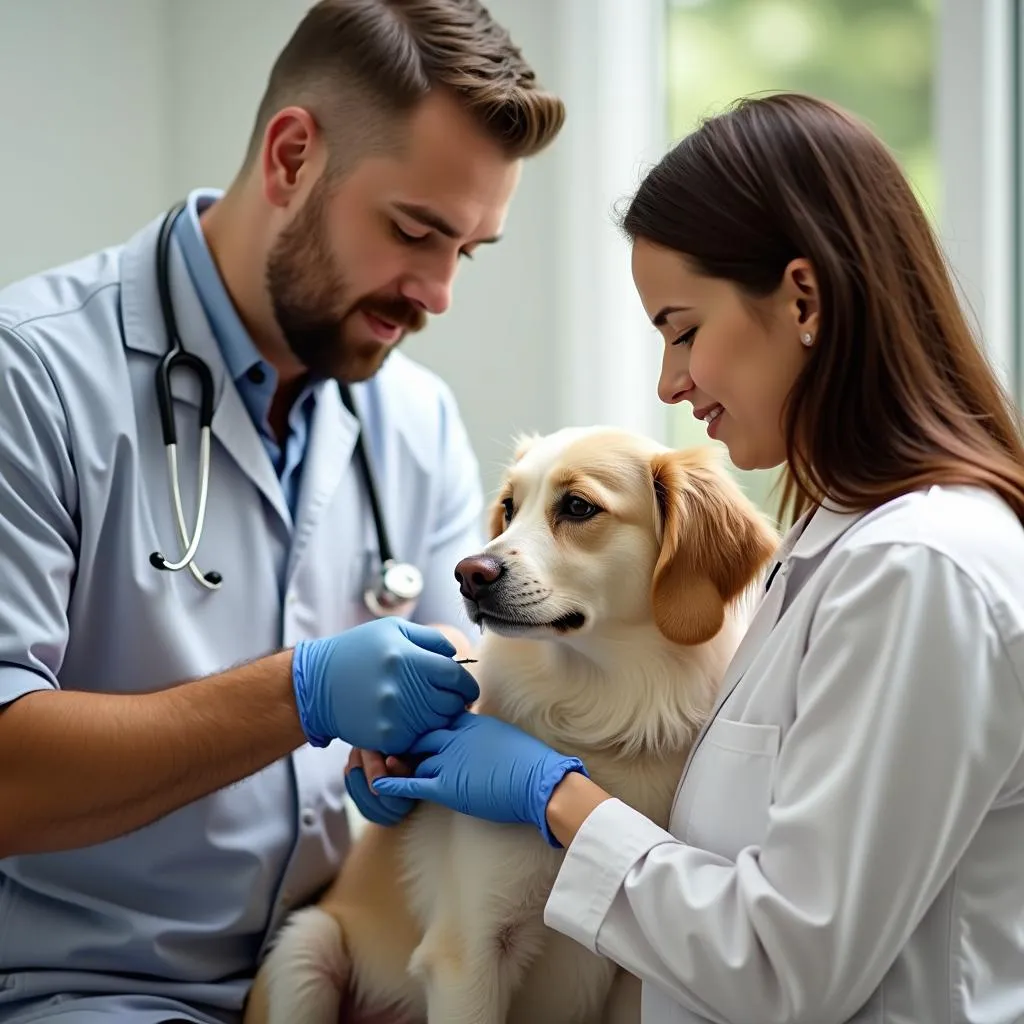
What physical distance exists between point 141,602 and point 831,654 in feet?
3.12

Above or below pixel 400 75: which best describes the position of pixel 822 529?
below

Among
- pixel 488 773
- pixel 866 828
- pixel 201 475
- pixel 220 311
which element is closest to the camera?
pixel 866 828

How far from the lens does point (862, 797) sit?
974 millimetres

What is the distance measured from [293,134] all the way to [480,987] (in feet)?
4.07

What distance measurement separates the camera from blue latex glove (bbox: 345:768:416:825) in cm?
151

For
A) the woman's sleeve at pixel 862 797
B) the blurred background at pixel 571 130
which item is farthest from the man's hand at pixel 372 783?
the blurred background at pixel 571 130

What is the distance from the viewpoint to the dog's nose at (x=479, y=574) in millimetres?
1339

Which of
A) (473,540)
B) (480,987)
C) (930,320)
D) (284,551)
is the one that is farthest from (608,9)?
(480,987)

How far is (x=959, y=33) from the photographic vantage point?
217cm

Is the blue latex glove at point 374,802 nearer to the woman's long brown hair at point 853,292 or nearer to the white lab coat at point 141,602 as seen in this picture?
the white lab coat at point 141,602

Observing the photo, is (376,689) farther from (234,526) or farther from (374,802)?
(234,526)

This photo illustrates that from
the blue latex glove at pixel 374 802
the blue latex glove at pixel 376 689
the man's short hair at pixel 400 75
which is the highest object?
the man's short hair at pixel 400 75

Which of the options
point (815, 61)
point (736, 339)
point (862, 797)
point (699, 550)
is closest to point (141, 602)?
point (699, 550)

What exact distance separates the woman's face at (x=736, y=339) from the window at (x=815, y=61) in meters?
0.96
